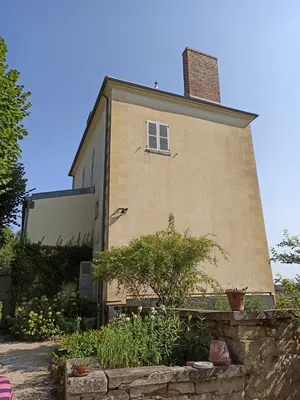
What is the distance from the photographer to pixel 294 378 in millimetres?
Answer: 3389

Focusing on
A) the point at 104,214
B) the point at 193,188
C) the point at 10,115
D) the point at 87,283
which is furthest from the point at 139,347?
the point at 193,188

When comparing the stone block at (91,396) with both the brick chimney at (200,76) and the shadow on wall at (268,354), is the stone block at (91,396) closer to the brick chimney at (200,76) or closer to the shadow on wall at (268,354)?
the shadow on wall at (268,354)

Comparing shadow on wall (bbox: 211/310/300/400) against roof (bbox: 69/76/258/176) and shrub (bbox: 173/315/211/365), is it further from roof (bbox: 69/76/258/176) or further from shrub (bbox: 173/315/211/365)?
roof (bbox: 69/76/258/176)

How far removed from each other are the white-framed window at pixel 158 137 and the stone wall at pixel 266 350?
7.31 m

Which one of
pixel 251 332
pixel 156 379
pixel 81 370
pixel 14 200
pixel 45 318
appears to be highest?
pixel 14 200

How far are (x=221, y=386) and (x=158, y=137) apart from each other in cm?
824

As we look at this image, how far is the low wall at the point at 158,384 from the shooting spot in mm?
2777

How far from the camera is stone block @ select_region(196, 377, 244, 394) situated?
3.05 meters

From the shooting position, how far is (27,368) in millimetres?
4859

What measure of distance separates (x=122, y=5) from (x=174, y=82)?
5329mm

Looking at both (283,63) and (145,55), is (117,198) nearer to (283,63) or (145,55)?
(145,55)

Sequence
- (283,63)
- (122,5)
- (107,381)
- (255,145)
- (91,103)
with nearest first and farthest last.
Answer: (107,381) < (122,5) < (283,63) < (255,145) < (91,103)

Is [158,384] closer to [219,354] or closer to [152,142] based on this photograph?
[219,354]

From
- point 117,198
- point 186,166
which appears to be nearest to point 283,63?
point 186,166
